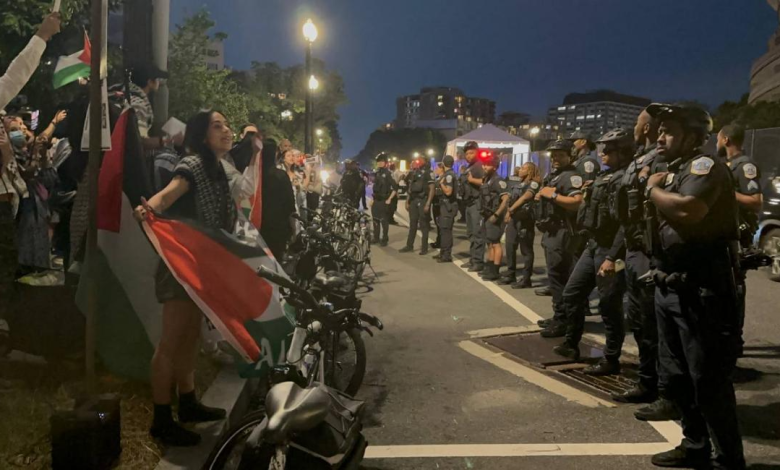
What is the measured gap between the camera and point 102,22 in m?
3.34

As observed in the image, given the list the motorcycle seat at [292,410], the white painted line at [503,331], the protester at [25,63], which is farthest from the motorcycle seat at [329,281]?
the white painted line at [503,331]

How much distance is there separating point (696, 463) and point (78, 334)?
13.3 ft

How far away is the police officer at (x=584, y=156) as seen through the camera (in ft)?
23.6

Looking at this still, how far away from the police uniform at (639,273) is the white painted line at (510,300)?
2.62 metres

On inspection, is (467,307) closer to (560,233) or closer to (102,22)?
(560,233)

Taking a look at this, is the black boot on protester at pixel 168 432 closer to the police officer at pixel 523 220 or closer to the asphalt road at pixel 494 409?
the asphalt road at pixel 494 409

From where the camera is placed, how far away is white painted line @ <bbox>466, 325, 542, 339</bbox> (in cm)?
716

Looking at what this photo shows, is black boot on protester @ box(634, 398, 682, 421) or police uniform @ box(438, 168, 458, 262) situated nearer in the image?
black boot on protester @ box(634, 398, 682, 421)

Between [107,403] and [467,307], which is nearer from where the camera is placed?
[107,403]

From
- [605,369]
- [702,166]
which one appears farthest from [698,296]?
[605,369]

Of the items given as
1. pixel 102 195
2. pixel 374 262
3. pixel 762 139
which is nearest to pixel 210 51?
pixel 374 262

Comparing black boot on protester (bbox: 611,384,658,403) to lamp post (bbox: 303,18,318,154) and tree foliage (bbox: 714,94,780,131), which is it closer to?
lamp post (bbox: 303,18,318,154)

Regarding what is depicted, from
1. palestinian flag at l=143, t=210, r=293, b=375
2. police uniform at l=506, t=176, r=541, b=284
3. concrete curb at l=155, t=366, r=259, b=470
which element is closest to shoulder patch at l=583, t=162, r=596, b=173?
police uniform at l=506, t=176, r=541, b=284

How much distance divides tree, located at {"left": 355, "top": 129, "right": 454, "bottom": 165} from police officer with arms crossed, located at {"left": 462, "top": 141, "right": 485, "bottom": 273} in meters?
104
